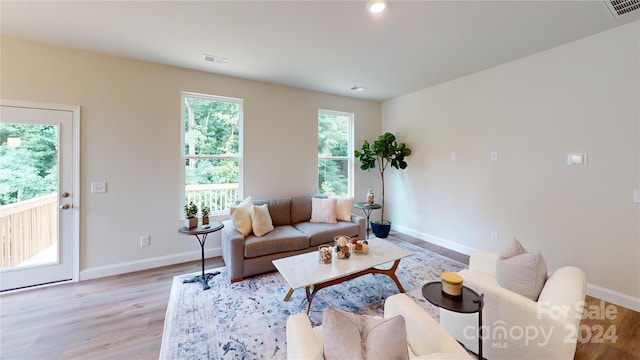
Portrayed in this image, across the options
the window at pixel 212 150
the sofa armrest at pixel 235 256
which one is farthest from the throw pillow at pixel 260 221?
the window at pixel 212 150

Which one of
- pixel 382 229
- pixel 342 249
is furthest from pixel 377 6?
pixel 382 229

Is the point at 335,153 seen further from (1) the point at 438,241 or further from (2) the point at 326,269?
(2) the point at 326,269

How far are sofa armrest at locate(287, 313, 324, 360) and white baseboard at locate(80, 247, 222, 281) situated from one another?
9.28 feet

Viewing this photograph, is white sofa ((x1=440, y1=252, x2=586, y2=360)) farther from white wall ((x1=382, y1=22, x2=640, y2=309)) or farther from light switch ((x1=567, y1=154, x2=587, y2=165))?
light switch ((x1=567, y1=154, x2=587, y2=165))

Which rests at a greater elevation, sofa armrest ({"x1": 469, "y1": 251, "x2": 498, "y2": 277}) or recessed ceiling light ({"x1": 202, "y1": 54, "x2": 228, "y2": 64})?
recessed ceiling light ({"x1": 202, "y1": 54, "x2": 228, "y2": 64})

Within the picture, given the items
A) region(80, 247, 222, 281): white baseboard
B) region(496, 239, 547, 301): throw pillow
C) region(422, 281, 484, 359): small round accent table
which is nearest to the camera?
region(422, 281, 484, 359): small round accent table

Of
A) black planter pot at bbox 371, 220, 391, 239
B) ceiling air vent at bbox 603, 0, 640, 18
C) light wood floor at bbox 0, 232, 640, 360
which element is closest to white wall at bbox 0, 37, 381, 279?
light wood floor at bbox 0, 232, 640, 360

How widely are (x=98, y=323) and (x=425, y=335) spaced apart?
2.70 meters

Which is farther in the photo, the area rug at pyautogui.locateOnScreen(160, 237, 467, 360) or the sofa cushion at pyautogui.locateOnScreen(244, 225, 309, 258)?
the sofa cushion at pyautogui.locateOnScreen(244, 225, 309, 258)

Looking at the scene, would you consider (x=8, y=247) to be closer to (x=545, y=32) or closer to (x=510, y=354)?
(x=510, y=354)

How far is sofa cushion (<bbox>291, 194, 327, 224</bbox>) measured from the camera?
3.80 metres

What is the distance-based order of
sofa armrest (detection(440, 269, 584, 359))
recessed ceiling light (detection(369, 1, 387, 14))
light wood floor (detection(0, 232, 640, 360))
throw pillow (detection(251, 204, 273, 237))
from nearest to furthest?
sofa armrest (detection(440, 269, 584, 359)), light wood floor (detection(0, 232, 640, 360)), recessed ceiling light (detection(369, 1, 387, 14)), throw pillow (detection(251, 204, 273, 237))

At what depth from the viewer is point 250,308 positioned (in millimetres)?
2316

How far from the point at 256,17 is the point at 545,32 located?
2914 millimetres
